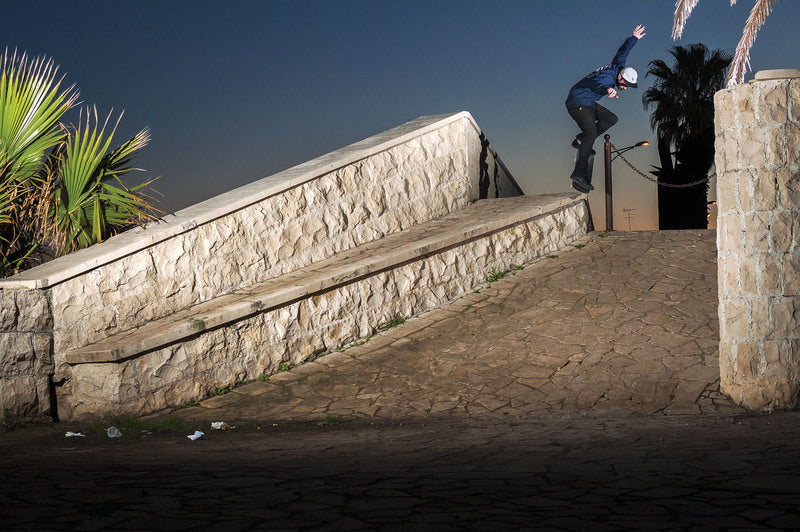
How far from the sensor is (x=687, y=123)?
87.0ft

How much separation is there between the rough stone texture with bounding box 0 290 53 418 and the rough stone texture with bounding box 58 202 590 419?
23 centimetres

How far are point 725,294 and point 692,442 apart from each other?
6.91ft

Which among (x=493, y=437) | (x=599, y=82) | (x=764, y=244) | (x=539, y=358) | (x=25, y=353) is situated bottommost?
(x=493, y=437)

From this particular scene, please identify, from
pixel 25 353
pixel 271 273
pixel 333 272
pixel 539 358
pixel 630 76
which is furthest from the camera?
pixel 630 76

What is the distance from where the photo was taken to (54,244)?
8.57 m

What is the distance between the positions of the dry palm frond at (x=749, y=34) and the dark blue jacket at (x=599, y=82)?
69.8 inches

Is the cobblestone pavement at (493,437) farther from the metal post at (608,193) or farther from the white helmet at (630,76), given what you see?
the white helmet at (630,76)

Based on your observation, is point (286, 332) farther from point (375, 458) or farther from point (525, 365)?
point (375, 458)

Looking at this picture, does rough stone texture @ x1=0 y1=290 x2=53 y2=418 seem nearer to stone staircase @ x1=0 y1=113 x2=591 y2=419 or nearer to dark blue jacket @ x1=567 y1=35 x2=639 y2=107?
stone staircase @ x1=0 y1=113 x2=591 y2=419

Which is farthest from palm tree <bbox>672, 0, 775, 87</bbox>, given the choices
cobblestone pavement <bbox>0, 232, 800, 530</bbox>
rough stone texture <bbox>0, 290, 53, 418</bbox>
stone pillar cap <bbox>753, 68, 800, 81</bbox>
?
rough stone texture <bbox>0, 290, 53, 418</bbox>

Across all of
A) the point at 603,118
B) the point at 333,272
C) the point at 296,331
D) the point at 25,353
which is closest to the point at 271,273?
the point at 333,272

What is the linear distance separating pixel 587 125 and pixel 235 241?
6122mm

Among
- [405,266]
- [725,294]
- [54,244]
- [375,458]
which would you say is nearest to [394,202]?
[405,266]

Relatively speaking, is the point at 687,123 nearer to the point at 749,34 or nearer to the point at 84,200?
the point at 749,34
